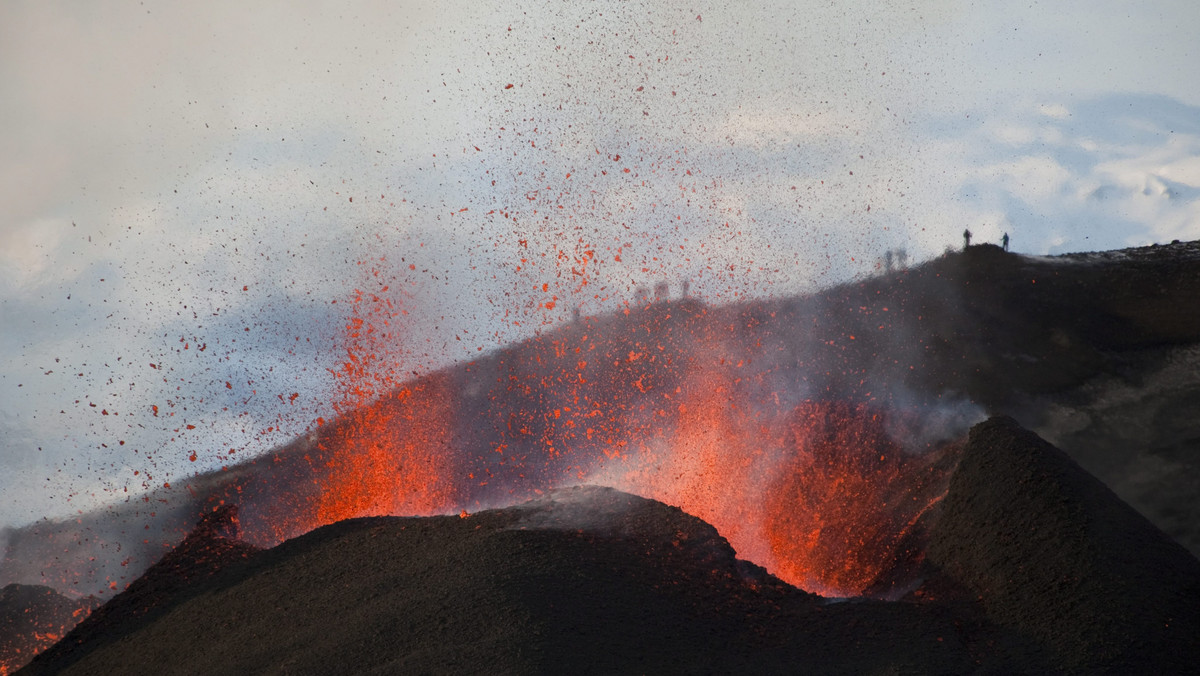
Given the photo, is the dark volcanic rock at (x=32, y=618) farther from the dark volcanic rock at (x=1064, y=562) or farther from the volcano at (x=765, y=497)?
the dark volcanic rock at (x=1064, y=562)

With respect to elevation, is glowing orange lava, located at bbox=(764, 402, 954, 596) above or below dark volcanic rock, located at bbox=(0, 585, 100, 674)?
above

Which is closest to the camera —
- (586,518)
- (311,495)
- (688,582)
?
(688,582)

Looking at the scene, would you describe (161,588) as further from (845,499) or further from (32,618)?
(845,499)

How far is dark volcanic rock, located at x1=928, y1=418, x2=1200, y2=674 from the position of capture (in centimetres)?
1279

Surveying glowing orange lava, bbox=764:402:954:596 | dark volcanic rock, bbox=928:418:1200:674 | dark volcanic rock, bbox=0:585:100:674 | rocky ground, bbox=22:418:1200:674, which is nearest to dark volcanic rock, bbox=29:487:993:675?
rocky ground, bbox=22:418:1200:674

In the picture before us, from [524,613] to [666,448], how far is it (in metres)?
14.0

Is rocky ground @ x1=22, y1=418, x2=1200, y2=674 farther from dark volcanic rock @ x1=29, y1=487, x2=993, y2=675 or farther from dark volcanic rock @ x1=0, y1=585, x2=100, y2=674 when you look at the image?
dark volcanic rock @ x1=0, y1=585, x2=100, y2=674

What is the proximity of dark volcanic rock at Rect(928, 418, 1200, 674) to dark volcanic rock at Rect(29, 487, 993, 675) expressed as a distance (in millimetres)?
1482

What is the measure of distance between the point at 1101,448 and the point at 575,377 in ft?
55.2

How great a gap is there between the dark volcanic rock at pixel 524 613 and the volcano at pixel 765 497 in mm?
62

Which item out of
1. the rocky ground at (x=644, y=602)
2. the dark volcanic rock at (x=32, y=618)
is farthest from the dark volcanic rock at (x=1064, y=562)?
the dark volcanic rock at (x=32, y=618)

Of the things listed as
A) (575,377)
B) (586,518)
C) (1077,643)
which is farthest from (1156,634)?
(575,377)

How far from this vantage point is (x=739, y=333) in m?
30.4

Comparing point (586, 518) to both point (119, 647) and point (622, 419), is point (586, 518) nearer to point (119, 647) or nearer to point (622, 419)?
point (119, 647)
